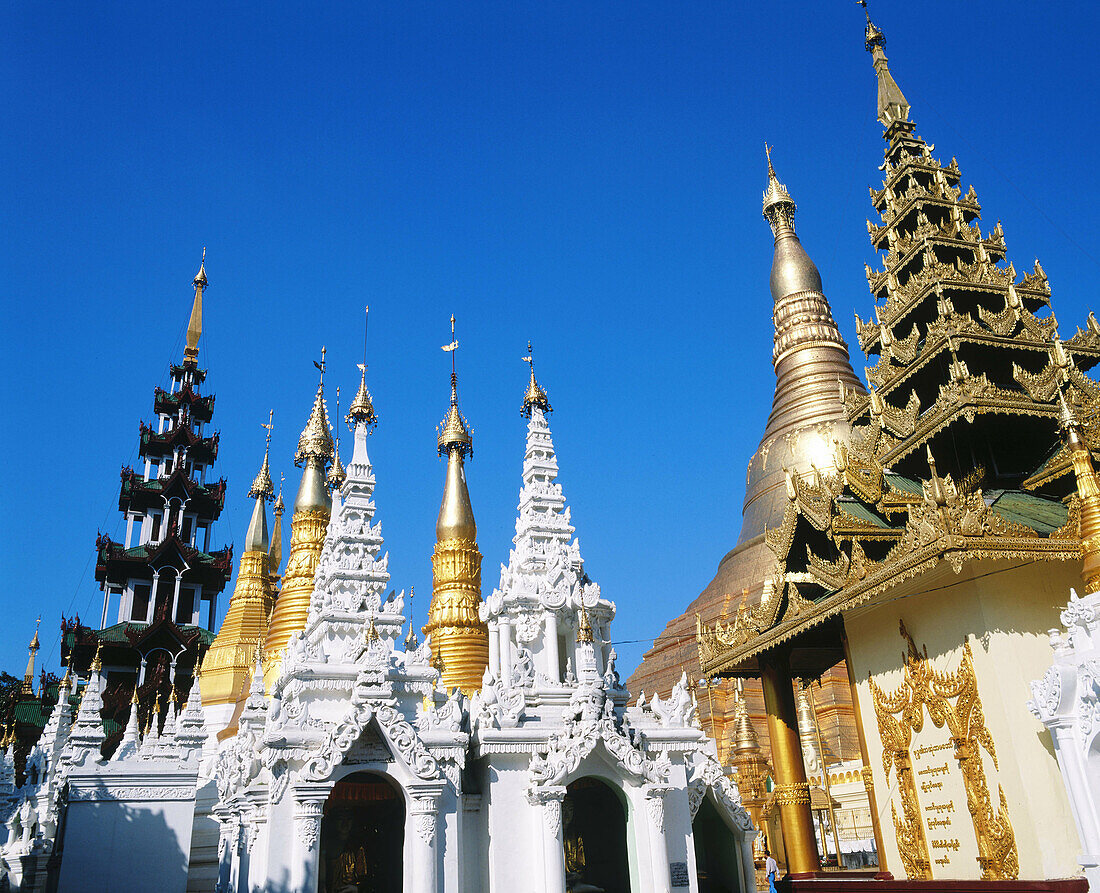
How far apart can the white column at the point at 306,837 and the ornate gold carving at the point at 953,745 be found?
8568 mm

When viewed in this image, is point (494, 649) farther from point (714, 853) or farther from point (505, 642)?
point (714, 853)

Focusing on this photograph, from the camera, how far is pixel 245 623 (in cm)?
3519

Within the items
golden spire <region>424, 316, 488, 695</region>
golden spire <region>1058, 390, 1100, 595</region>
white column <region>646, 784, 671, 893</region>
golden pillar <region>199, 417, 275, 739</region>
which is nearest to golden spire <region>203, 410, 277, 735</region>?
golden pillar <region>199, 417, 275, 739</region>

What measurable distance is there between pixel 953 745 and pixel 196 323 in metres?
42.3

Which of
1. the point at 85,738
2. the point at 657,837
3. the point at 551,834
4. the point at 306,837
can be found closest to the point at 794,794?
the point at 657,837

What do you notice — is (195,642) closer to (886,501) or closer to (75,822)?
(75,822)

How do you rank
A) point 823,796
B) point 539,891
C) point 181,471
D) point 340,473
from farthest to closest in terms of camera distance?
1. point 181,471
2. point 340,473
3. point 823,796
4. point 539,891

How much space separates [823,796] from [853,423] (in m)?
10.3

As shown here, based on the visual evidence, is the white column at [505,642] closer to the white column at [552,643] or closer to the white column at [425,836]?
the white column at [552,643]

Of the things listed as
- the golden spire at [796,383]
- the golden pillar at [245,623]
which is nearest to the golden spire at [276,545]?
the golden pillar at [245,623]

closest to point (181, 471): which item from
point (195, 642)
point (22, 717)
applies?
point (195, 642)

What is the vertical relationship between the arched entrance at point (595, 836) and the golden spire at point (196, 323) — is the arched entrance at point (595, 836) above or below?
below

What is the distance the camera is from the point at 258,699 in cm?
1830

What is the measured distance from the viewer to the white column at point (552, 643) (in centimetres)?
1892
